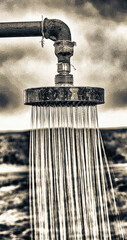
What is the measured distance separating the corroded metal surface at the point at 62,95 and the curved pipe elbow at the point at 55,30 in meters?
0.23

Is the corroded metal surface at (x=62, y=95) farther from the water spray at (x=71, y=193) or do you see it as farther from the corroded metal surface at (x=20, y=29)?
the water spray at (x=71, y=193)

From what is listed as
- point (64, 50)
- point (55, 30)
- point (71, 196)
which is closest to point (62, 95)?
point (64, 50)

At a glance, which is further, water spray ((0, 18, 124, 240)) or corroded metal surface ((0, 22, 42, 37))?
water spray ((0, 18, 124, 240))

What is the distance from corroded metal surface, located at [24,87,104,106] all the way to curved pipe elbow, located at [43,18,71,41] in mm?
234

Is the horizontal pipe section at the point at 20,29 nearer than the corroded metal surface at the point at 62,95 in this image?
No

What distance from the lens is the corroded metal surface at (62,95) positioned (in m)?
0.76

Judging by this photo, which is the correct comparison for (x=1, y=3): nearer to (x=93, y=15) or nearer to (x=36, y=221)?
(x=93, y=15)

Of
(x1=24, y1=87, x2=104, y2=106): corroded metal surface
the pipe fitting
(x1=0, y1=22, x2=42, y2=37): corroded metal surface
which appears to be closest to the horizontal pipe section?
(x1=0, y1=22, x2=42, y2=37): corroded metal surface

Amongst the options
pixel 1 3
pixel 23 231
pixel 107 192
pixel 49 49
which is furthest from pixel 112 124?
pixel 1 3

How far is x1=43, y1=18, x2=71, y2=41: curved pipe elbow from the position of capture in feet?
3.16

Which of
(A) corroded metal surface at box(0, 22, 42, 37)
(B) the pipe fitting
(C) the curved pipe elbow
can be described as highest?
(A) corroded metal surface at box(0, 22, 42, 37)

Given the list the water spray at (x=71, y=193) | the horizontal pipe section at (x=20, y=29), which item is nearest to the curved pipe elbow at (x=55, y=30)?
the horizontal pipe section at (x=20, y=29)

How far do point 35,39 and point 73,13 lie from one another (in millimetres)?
167

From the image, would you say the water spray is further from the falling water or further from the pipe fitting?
the pipe fitting
